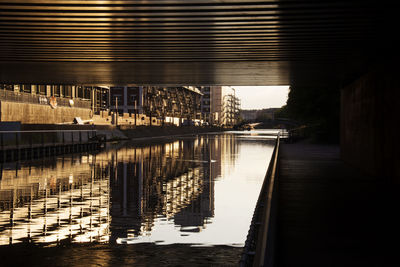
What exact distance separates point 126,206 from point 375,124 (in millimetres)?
11524

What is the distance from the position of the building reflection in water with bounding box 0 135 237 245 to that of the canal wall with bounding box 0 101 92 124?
3728cm

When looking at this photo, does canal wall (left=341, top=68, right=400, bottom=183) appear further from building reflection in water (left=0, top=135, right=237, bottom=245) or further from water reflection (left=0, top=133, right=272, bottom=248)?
building reflection in water (left=0, top=135, right=237, bottom=245)

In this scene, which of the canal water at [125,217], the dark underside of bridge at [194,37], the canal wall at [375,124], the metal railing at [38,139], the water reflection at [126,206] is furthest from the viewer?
the metal railing at [38,139]

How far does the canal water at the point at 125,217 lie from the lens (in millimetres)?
8984

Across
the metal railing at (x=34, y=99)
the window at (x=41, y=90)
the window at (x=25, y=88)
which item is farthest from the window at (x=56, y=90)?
the window at (x=25, y=88)

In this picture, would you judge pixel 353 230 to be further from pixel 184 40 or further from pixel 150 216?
pixel 184 40

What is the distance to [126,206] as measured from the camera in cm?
1416

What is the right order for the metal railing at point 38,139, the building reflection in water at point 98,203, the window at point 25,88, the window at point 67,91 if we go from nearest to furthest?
the building reflection in water at point 98,203, the metal railing at point 38,139, the window at point 25,88, the window at point 67,91

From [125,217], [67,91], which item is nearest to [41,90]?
[67,91]

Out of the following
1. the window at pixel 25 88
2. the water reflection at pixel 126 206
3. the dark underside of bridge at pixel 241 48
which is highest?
the window at pixel 25 88

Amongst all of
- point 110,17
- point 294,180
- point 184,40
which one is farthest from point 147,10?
point 294,180

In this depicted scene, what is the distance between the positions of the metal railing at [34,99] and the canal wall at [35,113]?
63cm

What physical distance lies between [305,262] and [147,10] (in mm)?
6764

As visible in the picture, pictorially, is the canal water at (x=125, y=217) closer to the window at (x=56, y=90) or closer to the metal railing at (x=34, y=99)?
the metal railing at (x=34, y=99)
